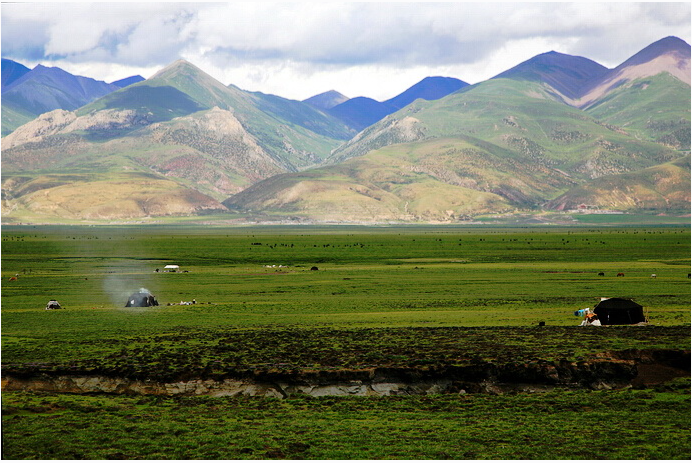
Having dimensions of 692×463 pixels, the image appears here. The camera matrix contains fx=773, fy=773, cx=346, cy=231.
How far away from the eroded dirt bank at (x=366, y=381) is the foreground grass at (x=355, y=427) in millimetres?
1097

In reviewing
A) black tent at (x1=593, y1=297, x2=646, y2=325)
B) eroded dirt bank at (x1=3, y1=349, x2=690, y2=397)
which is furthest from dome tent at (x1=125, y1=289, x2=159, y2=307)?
black tent at (x1=593, y1=297, x2=646, y2=325)

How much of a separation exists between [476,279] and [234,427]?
6252cm

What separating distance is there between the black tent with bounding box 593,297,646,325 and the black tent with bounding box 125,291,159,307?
34.4 metres

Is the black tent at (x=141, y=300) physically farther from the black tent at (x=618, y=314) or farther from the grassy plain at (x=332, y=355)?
the black tent at (x=618, y=314)

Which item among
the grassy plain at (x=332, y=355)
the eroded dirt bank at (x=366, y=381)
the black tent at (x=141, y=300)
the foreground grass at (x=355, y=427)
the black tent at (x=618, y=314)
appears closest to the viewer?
the foreground grass at (x=355, y=427)

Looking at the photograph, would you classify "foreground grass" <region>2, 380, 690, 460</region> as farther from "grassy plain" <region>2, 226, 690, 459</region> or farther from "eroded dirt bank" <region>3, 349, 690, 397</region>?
"eroded dirt bank" <region>3, 349, 690, 397</region>

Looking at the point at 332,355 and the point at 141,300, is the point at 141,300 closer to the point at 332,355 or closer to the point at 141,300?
the point at 141,300

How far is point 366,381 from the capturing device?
Result: 111ft

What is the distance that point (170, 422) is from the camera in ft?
92.2

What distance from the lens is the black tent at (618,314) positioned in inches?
1908

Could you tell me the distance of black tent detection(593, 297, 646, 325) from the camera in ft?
159

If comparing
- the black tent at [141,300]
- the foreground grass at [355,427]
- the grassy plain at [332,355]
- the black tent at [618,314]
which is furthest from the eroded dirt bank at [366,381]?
the black tent at [141,300]

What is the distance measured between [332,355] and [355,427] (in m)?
10.2

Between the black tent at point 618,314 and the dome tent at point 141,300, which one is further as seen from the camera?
the dome tent at point 141,300
